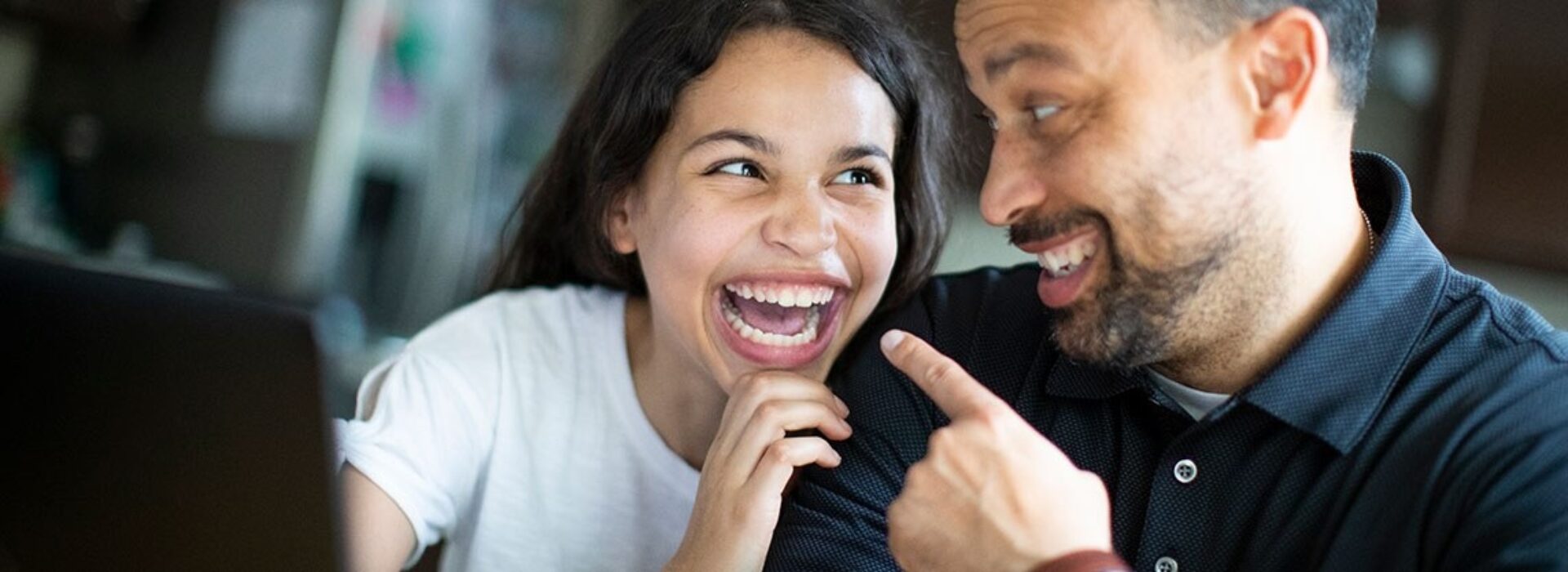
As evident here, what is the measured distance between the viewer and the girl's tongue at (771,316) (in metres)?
1.54

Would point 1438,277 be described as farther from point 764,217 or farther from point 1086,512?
point 764,217

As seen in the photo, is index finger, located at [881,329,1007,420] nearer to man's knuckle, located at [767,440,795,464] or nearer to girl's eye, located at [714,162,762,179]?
man's knuckle, located at [767,440,795,464]

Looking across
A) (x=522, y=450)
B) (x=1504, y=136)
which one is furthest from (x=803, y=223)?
(x=1504, y=136)

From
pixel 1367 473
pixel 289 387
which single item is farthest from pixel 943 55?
pixel 289 387

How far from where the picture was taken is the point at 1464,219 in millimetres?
2402

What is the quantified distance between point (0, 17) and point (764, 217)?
278cm

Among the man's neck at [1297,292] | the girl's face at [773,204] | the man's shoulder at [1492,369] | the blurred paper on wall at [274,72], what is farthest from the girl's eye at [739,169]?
the blurred paper on wall at [274,72]

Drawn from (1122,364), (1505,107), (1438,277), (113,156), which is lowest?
(113,156)

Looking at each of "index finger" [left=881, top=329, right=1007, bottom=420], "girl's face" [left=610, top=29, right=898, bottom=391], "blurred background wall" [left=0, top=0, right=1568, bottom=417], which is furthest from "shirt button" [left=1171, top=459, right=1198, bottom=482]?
"blurred background wall" [left=0, top=0, right=1568, bottom=417]

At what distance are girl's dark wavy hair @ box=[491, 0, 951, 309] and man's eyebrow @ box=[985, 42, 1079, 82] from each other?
263 mm

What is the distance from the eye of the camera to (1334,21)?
1.23 meters

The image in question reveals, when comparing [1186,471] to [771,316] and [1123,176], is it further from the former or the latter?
[771,316]

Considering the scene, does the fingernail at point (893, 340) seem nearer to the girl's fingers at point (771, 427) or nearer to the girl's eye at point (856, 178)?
the girl's fingers at point (771, 427)

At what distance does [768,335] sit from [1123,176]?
0.45 metres
